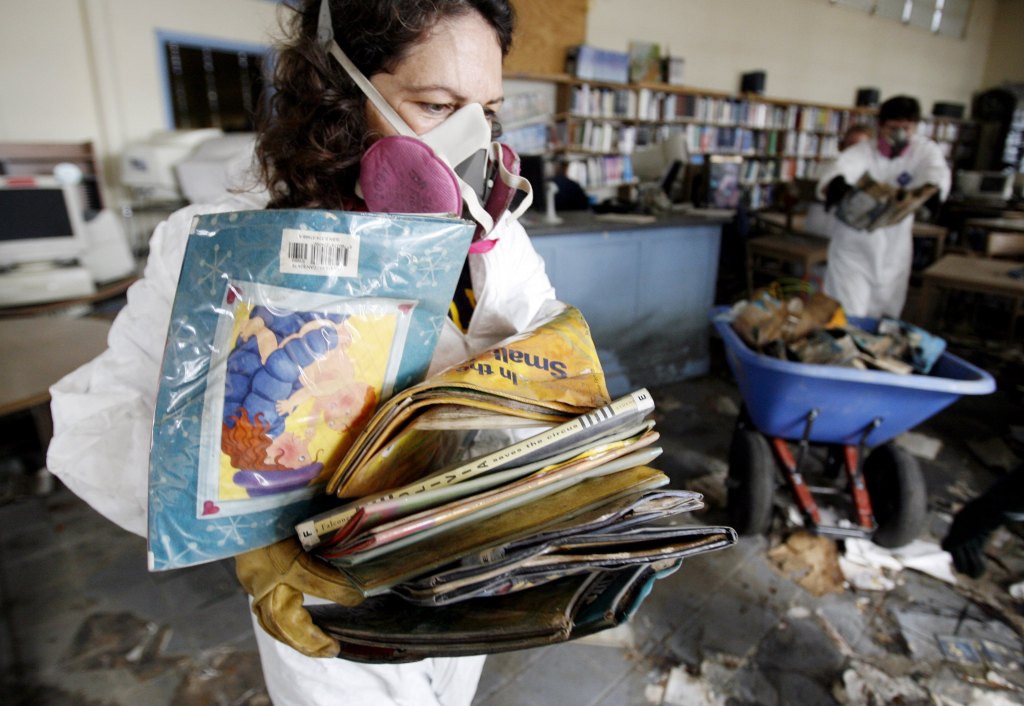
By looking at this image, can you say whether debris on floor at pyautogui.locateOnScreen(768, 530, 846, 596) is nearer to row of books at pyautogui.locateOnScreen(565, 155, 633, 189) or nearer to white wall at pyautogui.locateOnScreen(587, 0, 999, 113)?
row of books at pyautogui.locateOnScreen(565, 155, 633, 189)

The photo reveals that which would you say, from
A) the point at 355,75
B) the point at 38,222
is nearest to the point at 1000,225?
the point at 355,75

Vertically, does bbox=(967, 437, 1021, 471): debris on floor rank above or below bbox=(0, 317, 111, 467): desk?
below

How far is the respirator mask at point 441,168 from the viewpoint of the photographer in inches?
23.3

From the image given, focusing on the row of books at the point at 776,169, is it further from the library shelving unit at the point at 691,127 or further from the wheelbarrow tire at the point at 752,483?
the wheelbarrow tire at the point at 752,483

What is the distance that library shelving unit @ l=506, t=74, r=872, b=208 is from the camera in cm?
612

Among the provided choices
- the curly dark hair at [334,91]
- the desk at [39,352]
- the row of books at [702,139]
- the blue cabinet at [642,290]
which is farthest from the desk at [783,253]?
the desk at [39,352]

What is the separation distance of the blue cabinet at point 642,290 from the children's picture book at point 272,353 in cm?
229

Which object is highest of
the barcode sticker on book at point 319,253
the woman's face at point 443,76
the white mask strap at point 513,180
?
the woman's face at point 443,76

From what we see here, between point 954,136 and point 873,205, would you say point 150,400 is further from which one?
point 954,136

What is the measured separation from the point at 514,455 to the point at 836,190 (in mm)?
3524

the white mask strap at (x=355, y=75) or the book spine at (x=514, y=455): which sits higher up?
the white mask strap at (x=355, y=75)

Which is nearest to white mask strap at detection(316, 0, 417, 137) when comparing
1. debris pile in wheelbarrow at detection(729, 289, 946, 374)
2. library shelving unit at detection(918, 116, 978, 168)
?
debris pile in wheelbarrow at detection(729, 289, 946, 374)

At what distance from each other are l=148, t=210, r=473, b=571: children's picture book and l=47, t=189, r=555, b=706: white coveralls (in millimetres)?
183

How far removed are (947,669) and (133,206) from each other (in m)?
5.21
